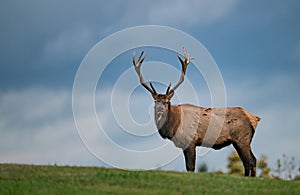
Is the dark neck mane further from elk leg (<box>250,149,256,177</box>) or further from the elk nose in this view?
elk leg (<box>250,149,256,177</box>)

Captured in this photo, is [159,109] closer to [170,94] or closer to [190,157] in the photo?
[170,94]

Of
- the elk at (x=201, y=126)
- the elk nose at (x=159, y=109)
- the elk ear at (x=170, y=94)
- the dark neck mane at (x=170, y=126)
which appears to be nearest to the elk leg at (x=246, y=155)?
the elk at (x=201, y=126)

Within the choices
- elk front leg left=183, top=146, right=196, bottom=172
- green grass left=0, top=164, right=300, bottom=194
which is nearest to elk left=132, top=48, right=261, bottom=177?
elk front leg left=183, top=146, right=196, bottom=172

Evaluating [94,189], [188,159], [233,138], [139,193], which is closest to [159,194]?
[139,193]

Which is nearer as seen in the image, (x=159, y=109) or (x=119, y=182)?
(x=119, y=182)

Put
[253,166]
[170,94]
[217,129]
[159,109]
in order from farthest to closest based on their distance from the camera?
1. [217,129]
2. [253,166]
3. [170,94]
4. [159,109]

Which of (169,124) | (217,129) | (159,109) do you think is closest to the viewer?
(159,109)

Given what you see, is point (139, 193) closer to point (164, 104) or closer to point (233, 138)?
point (164, 104)

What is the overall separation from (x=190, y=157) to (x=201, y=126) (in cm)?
148

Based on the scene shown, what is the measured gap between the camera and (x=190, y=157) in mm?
20250

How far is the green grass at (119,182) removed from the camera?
1472 centimetres

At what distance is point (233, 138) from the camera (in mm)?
21266

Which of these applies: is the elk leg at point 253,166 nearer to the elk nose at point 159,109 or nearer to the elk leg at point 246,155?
the elk leg at point 246,155

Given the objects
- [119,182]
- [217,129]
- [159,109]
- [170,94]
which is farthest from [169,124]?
[119,182]
